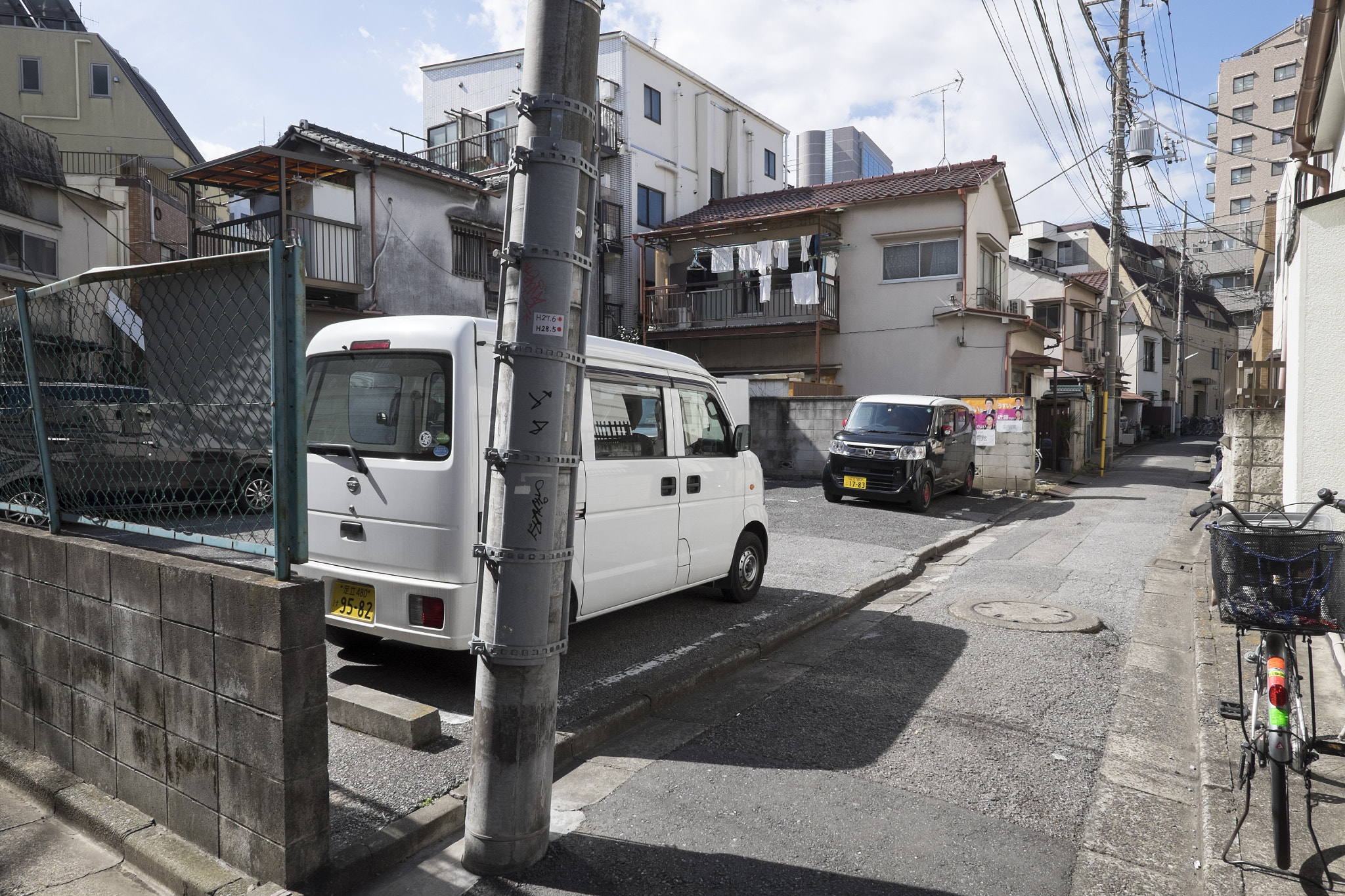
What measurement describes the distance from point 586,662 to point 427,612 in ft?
4.40

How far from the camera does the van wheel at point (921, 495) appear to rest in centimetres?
1337

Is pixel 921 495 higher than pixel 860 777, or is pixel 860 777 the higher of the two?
Result: pixel 921 495

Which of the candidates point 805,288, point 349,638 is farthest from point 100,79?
point 349,638

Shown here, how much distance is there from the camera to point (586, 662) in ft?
17.4

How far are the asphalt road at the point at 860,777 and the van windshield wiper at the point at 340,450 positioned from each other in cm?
200

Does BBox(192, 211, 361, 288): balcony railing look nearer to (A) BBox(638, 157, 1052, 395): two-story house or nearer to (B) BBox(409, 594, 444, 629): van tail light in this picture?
(A) BBox(638, 157, 1052, 395): two-story house

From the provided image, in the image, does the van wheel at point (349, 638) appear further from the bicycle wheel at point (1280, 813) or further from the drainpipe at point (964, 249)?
the drainpipe at point (964, 249)

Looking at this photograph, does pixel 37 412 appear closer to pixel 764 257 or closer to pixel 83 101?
pixel 764 257

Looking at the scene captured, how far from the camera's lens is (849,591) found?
24.6 feet

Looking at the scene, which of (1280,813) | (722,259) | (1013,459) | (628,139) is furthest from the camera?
(628,139)

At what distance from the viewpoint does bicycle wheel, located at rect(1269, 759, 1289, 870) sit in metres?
2.96

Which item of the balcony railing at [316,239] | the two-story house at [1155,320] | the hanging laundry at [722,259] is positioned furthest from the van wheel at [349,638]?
the two-story house at [1155,320]

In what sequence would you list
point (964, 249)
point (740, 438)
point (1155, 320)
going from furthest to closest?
point (1155, 320)
point (964, 249)
point (740, 438)

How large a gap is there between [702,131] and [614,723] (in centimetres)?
2572
